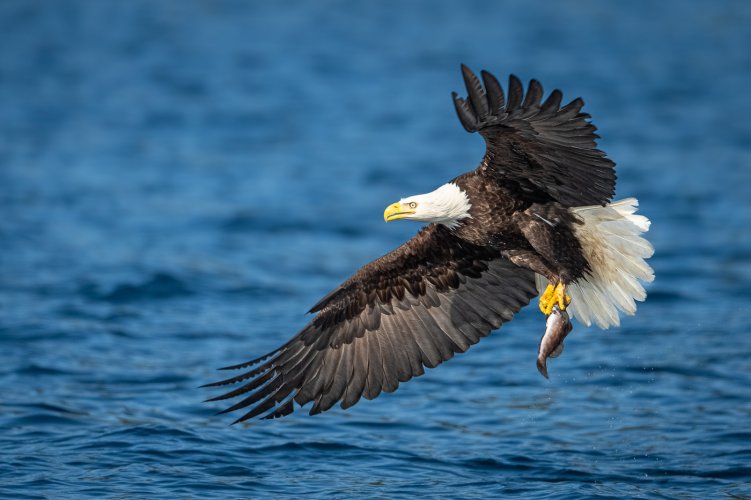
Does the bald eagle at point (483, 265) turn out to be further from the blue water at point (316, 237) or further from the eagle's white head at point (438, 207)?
the blue water at point (316, 237)

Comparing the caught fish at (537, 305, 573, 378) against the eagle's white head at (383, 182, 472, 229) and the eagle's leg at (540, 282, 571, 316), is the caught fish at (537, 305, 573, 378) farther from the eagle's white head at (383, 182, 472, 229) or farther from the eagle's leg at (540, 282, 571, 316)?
the eagle's white head at (383, 182, 472, 229)

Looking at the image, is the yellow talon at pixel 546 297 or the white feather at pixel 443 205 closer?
the white feather at pixel 443 205

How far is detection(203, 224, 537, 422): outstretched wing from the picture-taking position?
7285mm

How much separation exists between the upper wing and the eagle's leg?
54cm

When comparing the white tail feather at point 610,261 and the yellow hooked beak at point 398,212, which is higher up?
the yellow hooked beak at point 398,212

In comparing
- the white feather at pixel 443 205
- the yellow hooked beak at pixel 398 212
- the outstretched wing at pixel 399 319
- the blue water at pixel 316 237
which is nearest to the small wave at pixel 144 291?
the blue water at pixel 316 237

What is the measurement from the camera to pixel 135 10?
64.2 ft

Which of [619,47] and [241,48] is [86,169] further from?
[619,47]

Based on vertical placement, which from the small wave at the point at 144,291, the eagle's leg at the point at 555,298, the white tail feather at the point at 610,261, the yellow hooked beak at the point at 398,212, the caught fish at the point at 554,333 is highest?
the small wave at the point at 144,291

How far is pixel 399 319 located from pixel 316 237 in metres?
5.02

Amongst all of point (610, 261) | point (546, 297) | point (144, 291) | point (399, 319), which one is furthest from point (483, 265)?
point (144, 291)

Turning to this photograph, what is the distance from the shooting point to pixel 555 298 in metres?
6.82

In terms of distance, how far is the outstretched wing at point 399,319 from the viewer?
729 centimetres

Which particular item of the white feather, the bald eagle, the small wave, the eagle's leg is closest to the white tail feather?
the bald eagle
